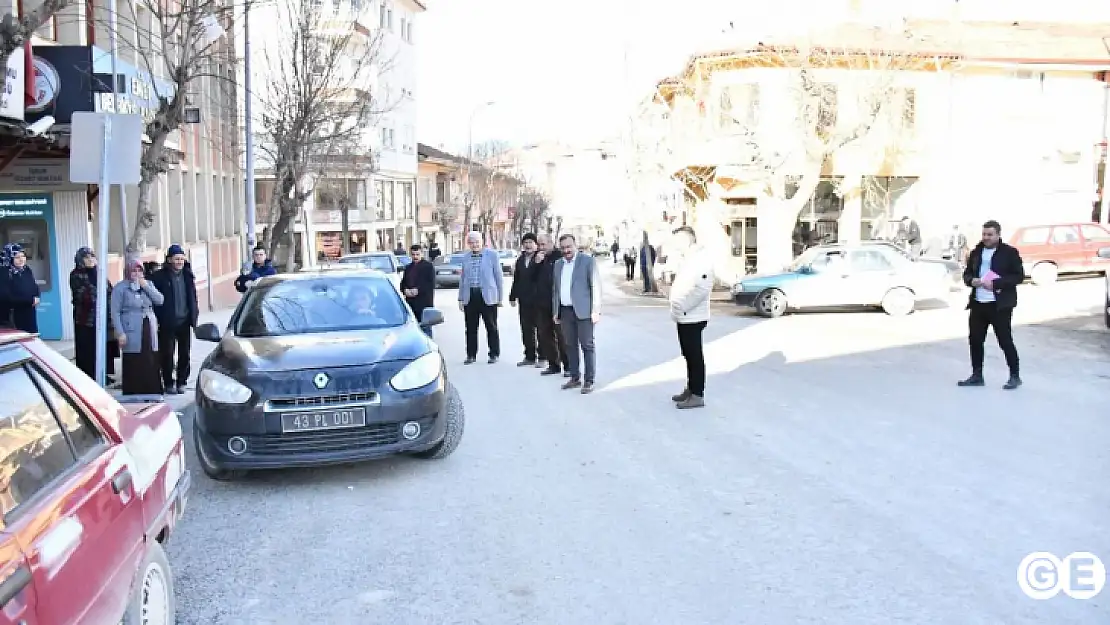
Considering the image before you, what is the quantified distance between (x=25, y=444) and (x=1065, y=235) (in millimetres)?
29200

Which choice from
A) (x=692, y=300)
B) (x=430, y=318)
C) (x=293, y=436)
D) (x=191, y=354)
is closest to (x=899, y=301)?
(x=692, y=300)

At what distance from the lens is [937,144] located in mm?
35500

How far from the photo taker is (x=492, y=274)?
1326cm

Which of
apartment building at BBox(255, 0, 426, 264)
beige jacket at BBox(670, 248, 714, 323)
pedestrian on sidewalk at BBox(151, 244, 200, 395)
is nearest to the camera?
beige jacket at BBox(670, 248, 714, 323)

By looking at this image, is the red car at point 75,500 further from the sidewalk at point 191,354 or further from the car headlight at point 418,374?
the sidewalk at point 191,354

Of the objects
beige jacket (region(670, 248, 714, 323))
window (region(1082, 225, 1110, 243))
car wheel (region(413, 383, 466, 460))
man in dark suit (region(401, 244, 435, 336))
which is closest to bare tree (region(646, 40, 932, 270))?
window (region(1082, 225, 1110, 243))

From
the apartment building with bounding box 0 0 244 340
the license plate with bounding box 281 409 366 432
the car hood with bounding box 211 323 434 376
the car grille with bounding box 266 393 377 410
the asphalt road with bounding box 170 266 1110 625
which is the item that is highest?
the apartment building with bounding box 0 0 244 340

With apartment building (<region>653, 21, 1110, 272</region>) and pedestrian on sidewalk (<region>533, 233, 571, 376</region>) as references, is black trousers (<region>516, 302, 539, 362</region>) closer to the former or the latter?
pedestrian on sidewalk (<region>533, 233, 571, 376</region>)

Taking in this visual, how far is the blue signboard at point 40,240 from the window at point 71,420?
1473 cm

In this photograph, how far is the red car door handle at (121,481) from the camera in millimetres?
3525

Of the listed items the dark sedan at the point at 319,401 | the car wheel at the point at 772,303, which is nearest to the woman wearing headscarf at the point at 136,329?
the dark sedan at the point at 319,401

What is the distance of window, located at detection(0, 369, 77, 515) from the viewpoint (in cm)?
293

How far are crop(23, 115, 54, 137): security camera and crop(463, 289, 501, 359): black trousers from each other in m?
5.59

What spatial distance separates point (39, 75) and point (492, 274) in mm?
6592
